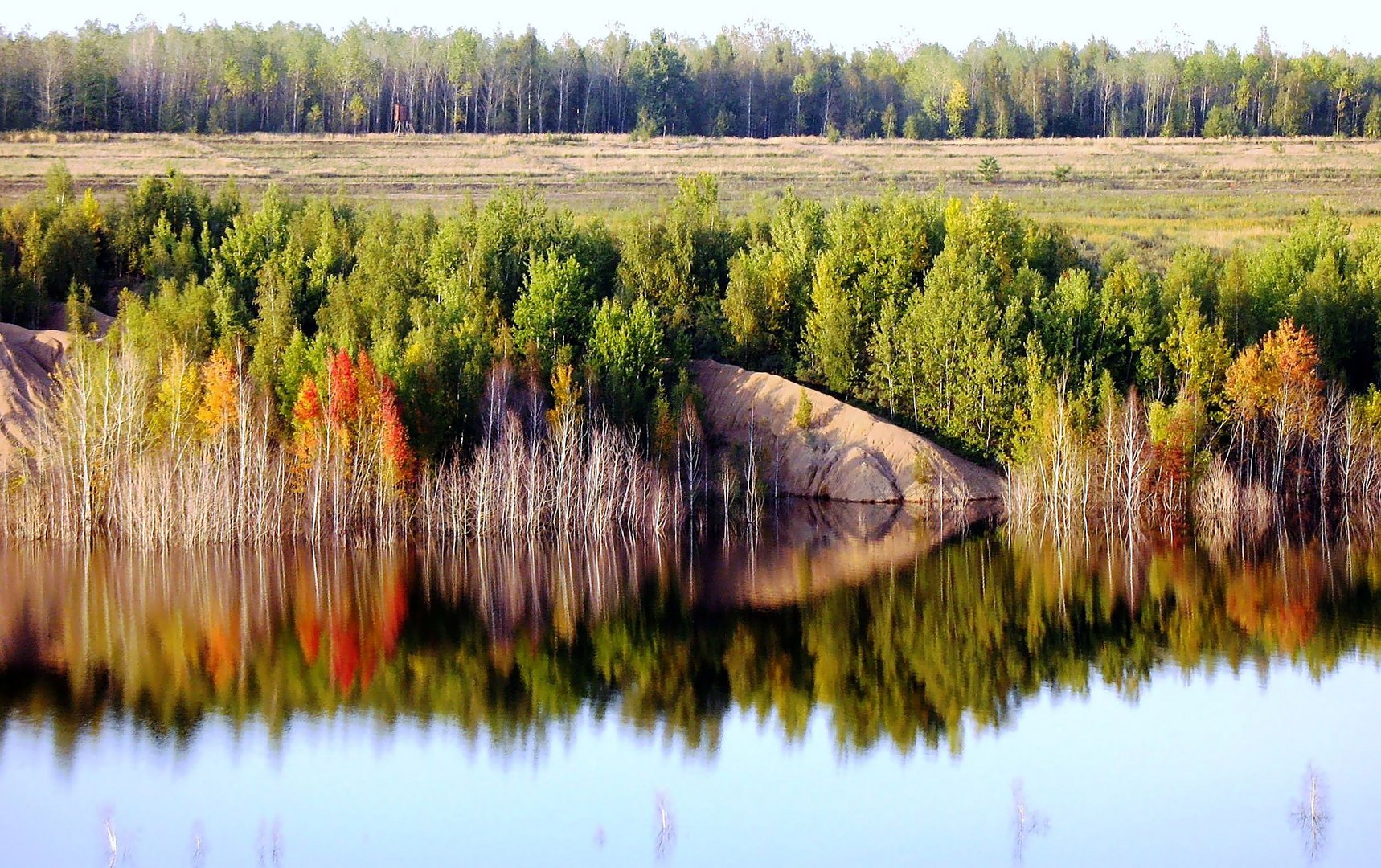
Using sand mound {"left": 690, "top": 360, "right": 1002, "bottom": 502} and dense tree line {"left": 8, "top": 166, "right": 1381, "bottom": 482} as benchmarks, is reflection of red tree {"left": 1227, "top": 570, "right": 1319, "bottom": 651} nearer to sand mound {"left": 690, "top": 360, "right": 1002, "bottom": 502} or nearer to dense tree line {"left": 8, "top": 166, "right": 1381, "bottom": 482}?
dense tree line {"left": 8, "top": 166, "right": 1381, "bottom": 482}

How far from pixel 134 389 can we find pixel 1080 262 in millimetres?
37502

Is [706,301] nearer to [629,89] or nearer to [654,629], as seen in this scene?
[654,629]

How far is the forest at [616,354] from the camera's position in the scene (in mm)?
38781

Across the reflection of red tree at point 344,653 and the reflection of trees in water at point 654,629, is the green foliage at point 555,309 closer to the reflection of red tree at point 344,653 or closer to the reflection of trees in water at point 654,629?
the reflection of trees in water at point 654,629

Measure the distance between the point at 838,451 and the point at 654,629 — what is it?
20.1 meters

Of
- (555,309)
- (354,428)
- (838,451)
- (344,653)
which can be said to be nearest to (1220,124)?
(838,451)

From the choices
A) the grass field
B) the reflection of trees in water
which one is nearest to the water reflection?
the reflection of trees in water

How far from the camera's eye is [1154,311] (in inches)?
1977

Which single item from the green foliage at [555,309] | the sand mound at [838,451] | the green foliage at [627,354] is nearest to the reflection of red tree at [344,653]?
the green foliage at [627,354]

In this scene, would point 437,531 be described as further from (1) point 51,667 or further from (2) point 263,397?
(1) point 51,667

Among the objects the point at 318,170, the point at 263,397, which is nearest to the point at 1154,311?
the point at 263,397

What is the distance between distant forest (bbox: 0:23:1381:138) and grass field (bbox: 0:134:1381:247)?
18.1 ft

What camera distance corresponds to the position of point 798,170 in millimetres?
88938

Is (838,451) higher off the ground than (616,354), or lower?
lower
